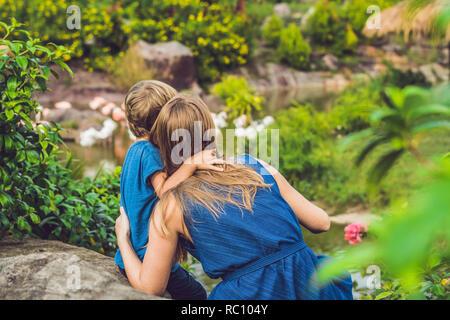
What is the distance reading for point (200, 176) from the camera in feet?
4.69

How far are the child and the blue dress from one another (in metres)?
0.38

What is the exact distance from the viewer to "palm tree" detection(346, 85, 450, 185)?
54cm

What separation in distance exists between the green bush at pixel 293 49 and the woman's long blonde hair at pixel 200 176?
13.0 metres

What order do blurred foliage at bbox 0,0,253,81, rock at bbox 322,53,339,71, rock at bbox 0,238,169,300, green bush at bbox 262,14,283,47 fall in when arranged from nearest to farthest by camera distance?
rock at bbox 0,238,169,300 < blurred foliage at bbox 0,0,253,81 < rock at bbox 322,53,339,71 < green bush at bbox 262,14,283,47

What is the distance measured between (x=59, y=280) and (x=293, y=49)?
13.5 metres

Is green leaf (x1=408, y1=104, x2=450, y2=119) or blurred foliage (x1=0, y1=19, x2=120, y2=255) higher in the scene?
green leaf (x1=408, y1=104, x2=450, y2=119)

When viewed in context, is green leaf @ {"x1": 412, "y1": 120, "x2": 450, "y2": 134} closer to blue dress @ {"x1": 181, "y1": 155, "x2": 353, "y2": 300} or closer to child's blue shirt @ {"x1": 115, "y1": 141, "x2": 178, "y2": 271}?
blue dress @ {"x1": 181, "y1": 155, "x2": 353, "y2": 300}

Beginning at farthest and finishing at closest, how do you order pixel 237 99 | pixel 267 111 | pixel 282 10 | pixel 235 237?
pixel 282 10 → pixel 267 111 → pixel 237 99 → pixel 235 237

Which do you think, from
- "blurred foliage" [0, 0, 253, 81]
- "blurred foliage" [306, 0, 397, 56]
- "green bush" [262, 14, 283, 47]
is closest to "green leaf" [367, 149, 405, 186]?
"blurred foliage" [0, 0, 253, 81]

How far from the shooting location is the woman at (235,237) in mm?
1320

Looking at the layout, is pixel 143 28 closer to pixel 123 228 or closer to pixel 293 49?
pixel 293 49

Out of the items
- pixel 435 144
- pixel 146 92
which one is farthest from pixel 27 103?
pixel 435 144

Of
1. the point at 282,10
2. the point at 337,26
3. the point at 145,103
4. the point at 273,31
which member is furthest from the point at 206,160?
the point at 282,10
